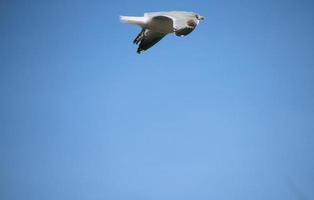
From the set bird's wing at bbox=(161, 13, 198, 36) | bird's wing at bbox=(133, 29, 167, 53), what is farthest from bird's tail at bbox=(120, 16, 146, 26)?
bird's wing at bbox=(161, 13, 198, 36)

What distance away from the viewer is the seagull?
3.90 metres

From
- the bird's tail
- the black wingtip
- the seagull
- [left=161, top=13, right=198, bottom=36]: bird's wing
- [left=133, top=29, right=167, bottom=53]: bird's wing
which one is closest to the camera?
[left=161, top=13, right=198, bottom=36]: bird's wing

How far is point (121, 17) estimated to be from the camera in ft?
14.9

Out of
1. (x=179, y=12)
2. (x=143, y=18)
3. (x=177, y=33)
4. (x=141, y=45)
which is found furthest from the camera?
(x=141, y=45)

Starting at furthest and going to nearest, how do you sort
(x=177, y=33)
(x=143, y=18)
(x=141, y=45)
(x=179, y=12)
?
1. (x=141, y=45)
2. (x=143, y=18)
3. (x=179, y=12)
4. (x=177, y=33)

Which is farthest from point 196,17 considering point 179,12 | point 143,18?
point 143,18

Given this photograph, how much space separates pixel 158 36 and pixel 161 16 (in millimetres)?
463

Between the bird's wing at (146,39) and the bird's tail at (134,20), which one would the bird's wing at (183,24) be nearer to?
the bird's tail at (134,20)

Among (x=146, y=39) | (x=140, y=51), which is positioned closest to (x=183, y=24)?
(x=146, y=39)

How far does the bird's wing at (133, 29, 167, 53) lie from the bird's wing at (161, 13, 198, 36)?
0.59 metres

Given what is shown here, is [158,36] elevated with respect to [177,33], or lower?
elevated

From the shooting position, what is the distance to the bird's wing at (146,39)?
4853mm

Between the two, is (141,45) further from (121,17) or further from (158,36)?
(121,17)

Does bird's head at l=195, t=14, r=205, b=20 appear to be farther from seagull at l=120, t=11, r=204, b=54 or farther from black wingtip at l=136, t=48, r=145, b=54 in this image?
black wingtip at l=136, t=48, r=145, b=54
